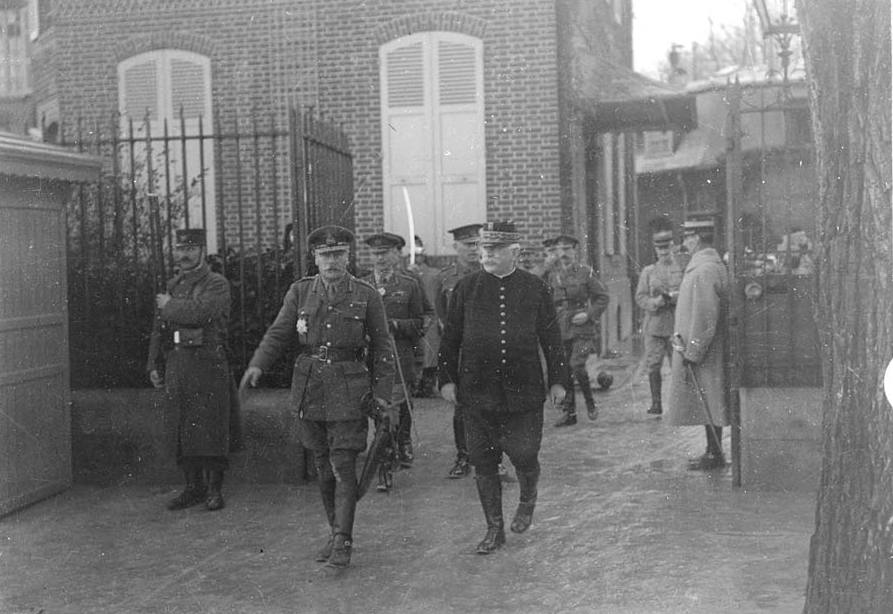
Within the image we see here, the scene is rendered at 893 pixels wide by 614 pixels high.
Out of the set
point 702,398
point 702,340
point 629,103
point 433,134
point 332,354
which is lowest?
point 702,398

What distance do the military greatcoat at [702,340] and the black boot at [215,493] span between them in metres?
3.39

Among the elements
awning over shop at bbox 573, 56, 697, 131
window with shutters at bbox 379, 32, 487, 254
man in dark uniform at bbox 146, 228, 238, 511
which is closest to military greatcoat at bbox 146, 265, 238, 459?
man in dark uniform at bbox 146, 228, 238, 511

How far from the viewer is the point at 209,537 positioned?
6969 millimetres

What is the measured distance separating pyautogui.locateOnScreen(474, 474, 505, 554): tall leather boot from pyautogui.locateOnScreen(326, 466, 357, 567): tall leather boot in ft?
2.40

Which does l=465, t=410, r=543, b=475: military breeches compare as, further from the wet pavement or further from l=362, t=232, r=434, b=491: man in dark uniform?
l=362, t=232, r=434, b=491: man in dark uniform

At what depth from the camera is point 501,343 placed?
6.67m

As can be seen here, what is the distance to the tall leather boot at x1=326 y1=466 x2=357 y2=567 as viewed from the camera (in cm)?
617

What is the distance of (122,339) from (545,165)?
7.27m

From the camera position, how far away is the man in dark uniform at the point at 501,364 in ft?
21.8

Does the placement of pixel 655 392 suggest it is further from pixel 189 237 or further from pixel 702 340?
pixel 189 237

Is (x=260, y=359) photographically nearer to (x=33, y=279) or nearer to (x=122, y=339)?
(x=33, y=279)

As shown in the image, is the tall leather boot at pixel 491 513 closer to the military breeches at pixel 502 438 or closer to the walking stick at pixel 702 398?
the military breeches at pixel 502 438

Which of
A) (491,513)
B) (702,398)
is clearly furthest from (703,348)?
(491,513)

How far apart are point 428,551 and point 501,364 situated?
1120mm
